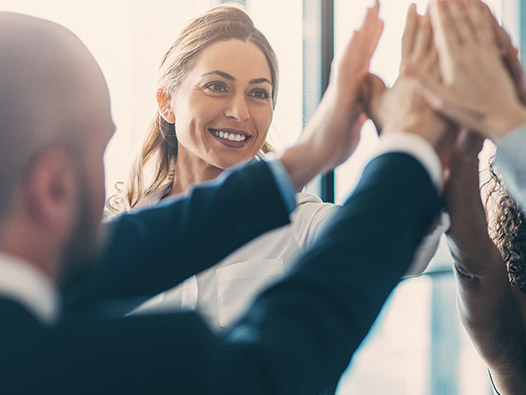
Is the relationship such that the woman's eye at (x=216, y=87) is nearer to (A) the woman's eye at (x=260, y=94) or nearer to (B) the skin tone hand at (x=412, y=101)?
(A) the woman's eye at (x=260, y=94)

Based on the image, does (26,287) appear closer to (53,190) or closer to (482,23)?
(53,190)

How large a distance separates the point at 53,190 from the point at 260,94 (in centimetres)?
130

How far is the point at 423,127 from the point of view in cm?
62

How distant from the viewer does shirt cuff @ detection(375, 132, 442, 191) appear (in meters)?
0.54

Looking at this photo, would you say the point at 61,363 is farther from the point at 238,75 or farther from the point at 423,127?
the point at 238,75

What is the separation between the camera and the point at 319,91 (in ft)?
8.70

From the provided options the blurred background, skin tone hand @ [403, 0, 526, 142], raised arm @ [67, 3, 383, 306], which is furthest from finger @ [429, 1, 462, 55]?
the blurred background

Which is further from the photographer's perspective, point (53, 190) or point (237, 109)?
point (237, 109)

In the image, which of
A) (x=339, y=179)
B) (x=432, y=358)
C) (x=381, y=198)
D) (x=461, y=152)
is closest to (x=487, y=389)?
(x=432, y=358)

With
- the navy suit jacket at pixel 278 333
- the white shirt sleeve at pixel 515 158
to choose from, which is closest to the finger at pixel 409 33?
the white shirt sleeve at pixel 515 158

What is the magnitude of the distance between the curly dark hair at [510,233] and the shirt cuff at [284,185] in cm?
70

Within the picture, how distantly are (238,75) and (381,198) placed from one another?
119cm

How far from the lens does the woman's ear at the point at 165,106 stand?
174cm

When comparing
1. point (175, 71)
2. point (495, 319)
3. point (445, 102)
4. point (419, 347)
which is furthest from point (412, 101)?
point (419, 347)
